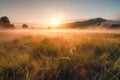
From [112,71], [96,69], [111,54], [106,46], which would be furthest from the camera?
[106,46]

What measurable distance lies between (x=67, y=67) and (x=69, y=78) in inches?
7.3

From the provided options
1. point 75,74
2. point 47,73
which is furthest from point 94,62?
point 47,73

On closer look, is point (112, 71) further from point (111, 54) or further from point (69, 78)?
point (111, 54)

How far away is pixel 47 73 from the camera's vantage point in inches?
174

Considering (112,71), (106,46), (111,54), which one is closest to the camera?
(112,71)

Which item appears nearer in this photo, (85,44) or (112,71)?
(112,71)

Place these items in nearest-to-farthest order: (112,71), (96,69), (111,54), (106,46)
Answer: (112,71), (96,69), (111,54), (106,46)

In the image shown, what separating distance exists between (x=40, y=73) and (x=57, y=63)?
0.98 feet

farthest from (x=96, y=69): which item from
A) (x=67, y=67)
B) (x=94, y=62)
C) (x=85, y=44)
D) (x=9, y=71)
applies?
(x=85, y=44)

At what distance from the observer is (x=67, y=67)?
4520 millimetres

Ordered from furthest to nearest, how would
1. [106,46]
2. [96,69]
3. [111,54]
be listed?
[106,46] < [111,54] < [96,69]

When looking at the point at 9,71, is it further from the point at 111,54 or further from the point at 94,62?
the point at 111,54

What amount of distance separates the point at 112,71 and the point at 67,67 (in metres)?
0.66

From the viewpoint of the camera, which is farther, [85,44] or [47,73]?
[85,44]
